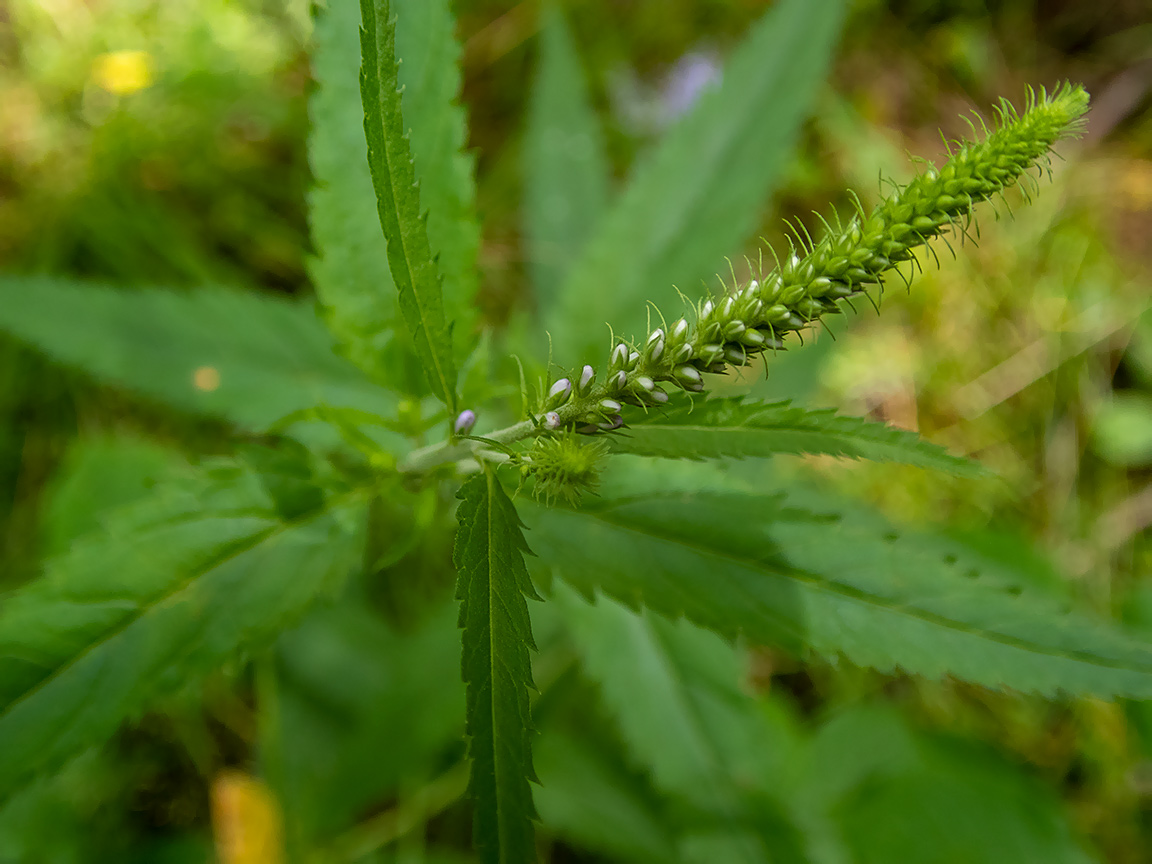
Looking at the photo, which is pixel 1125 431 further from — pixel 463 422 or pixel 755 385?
pixel 463 422

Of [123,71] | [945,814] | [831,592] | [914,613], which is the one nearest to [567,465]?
[831,592]

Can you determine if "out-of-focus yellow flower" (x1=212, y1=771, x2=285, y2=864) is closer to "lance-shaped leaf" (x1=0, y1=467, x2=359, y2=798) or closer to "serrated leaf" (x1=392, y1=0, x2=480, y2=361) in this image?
"lance-shaped leaf" (x1=0, y1=467, x2=359, y2=798)

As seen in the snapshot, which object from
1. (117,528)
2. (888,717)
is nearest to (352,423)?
(117,528)

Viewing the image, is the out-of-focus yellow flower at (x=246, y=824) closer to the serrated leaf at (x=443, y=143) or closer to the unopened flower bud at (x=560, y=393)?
the serrated leaf at (x=443, y=143)

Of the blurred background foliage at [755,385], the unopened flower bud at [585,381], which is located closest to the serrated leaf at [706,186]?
the blurred background foliage at [755,385]

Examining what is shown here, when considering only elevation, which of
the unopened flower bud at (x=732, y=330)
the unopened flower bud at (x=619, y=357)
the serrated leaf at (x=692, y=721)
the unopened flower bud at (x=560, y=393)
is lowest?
the serrated leaf at (x=692, y=721)

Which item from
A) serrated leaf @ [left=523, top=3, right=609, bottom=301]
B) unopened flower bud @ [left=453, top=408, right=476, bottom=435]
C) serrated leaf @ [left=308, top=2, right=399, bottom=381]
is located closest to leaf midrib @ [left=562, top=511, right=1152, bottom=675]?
unopened flower bud @ [left=453, top=408, right=476, bottom=435]
